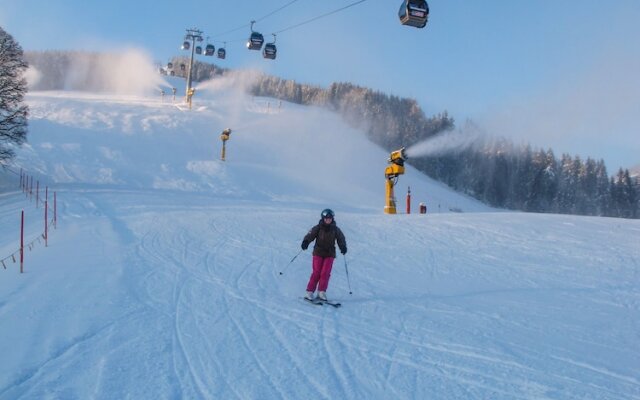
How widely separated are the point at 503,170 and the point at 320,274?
278 feet

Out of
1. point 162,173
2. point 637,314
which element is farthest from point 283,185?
point 637,314

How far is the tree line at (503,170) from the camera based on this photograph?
80688 mm

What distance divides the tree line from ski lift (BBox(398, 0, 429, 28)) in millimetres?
67857

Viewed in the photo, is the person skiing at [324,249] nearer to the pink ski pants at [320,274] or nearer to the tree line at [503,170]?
the pink ski pants at [320,274]

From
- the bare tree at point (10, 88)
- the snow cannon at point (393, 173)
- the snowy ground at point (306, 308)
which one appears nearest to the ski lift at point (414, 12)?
the snowy ground at point (306, 308)

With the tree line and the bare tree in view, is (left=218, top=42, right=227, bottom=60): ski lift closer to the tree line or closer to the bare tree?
the bare tree

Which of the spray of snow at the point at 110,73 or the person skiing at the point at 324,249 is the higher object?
the spray of snow at the point at 110,73

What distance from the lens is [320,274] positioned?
754cm

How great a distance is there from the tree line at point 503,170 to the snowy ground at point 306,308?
64491mm

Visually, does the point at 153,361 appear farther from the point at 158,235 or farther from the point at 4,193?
the point at 4,193

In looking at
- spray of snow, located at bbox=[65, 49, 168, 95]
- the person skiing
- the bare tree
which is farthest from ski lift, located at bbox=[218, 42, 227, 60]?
spray of snow, located at bbox=[65, 49, 168, 95]

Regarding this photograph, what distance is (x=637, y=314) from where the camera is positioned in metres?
7.29

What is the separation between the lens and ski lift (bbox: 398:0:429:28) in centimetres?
967

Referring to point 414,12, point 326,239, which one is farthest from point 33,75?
point 326,239
